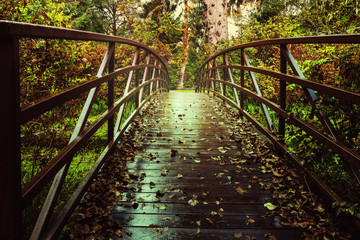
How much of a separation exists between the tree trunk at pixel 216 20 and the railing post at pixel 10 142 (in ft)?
43.2

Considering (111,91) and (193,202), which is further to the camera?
(111,91)

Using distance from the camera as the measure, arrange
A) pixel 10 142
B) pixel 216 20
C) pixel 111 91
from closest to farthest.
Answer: pixel 10 142
pixel 111 91
pixel 216 20

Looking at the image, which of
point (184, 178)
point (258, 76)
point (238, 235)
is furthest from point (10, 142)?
point (258, 76)

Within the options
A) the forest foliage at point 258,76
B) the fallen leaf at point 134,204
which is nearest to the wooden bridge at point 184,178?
the fallen leaf at point 134,204

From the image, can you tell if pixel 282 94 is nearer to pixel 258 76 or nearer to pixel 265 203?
pixel 265 203

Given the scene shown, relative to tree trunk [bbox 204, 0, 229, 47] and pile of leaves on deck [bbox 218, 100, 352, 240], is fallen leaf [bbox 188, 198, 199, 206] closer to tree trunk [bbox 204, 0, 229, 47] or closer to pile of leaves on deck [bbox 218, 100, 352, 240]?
pile of leaves on deck [bbox 218, 100, 352, 240]

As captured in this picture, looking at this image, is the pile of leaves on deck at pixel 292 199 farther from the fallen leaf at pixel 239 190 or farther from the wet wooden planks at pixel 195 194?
the fallen leaf at pixel 239 190

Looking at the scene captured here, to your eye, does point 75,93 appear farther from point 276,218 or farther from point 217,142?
point 217,142

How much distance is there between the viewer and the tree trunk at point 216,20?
548 inches

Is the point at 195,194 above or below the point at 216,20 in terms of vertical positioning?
below

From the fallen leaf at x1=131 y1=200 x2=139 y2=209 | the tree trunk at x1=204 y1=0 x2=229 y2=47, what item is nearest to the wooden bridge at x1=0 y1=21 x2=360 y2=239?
the fallen leaf at x1=131 y1=200 x2=139 y2=209

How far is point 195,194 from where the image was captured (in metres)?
2.99

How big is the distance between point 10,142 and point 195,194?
1946 mm

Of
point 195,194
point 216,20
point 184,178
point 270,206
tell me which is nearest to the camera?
point 270,206
